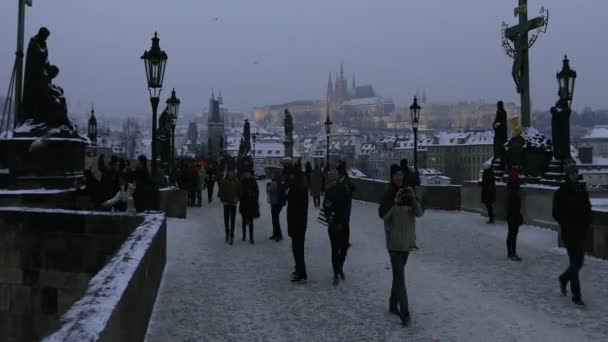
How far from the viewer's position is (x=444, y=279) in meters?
9.23

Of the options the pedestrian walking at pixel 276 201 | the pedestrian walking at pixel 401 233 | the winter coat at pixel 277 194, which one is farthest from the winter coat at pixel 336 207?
the winter coat at pixel 277 194

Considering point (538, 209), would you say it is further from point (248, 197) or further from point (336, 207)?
point (336, 207)

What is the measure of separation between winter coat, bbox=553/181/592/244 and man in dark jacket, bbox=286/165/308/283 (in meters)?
3.64

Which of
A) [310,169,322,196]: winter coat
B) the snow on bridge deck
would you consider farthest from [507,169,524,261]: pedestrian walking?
[310,169,322,196]: winter coat

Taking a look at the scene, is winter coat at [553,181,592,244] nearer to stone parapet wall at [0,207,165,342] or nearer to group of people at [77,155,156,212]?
stone parapet wall at [0,207,165,342]

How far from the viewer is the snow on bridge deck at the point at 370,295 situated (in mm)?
6434

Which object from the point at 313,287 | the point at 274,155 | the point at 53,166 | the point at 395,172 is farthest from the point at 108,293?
the point at 274,155

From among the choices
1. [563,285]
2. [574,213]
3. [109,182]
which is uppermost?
[109,182]

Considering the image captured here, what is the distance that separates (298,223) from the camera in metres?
9.11

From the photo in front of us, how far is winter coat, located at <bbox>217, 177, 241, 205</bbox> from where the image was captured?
1321 centimetres

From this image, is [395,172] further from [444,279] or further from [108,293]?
[108,293]

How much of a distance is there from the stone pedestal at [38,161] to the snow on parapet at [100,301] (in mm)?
7895

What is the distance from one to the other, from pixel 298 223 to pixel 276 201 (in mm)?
5026

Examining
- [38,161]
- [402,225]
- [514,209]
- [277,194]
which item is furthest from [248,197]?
[402,225]
